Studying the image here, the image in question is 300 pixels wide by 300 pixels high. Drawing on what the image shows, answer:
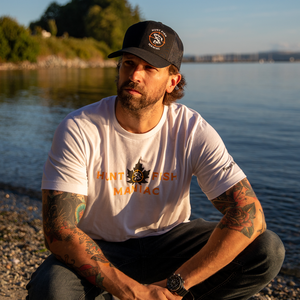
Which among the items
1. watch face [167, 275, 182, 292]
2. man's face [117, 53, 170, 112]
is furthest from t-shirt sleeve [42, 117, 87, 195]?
watch face [167, 275, 182, 292]

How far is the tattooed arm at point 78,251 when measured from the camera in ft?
6.75

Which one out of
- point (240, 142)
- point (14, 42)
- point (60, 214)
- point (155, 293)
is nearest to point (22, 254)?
point (60, 214)

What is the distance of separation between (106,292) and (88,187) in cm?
70

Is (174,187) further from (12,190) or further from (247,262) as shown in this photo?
(12,190)

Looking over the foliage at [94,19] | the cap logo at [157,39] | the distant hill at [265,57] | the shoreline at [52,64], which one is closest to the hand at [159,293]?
the cap logo at [157,39]

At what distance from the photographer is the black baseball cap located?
2.49m

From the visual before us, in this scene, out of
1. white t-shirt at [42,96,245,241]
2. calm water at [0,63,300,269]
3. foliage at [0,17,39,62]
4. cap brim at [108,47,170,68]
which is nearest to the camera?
white t-shirt at [42,96,245,241]

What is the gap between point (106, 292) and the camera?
2273 mm

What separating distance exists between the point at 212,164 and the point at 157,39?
997 millimetres

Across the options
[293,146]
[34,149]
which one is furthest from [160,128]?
[293,146]

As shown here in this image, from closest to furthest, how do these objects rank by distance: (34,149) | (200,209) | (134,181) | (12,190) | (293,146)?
(134,181)
(200,209)
(12,190)
(34,149)
(293,146)

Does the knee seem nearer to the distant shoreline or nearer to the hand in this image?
the hand

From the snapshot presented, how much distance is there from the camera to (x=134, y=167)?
95.5 inches

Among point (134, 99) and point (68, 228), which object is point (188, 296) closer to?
point (68, 228)
